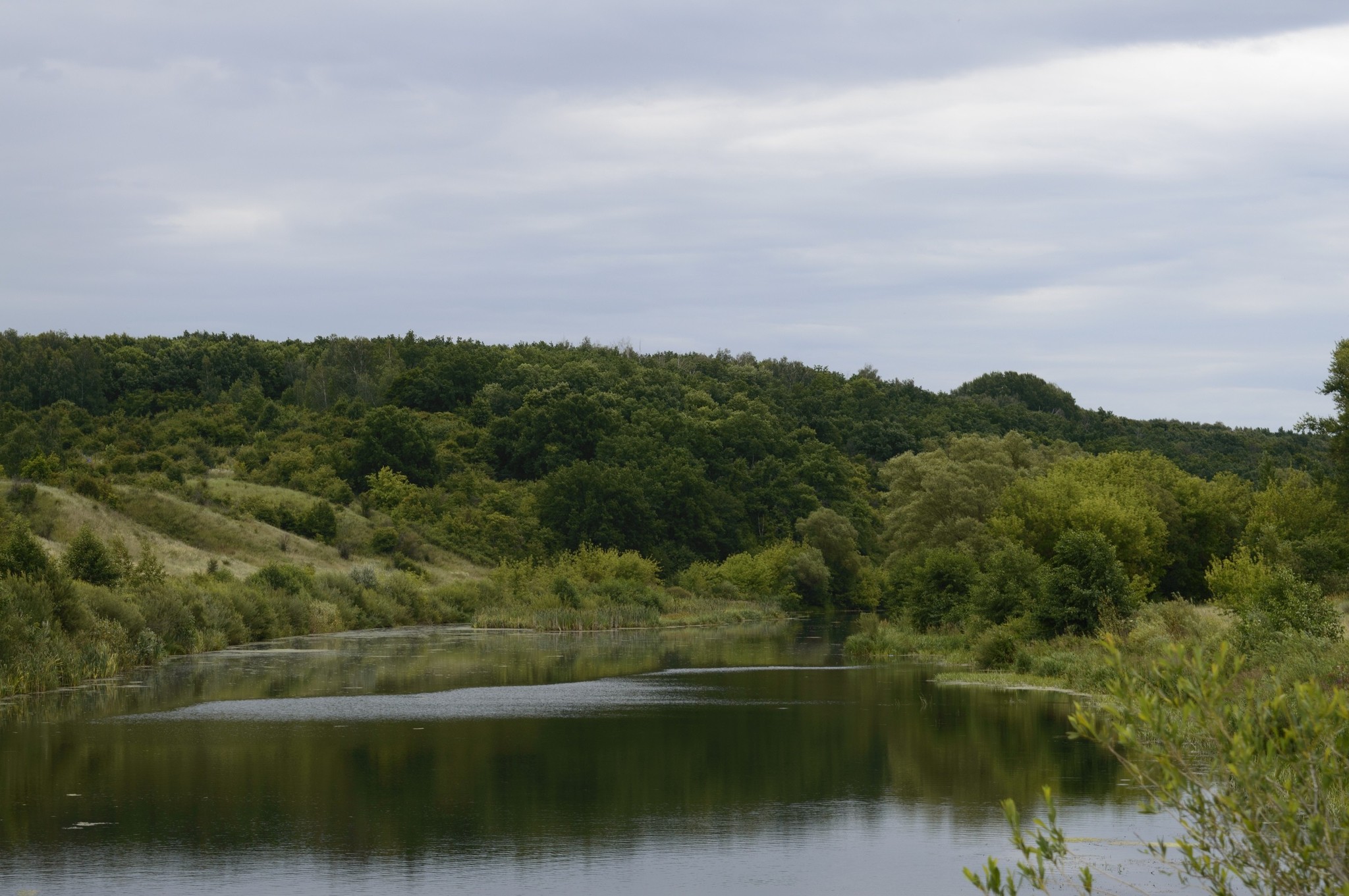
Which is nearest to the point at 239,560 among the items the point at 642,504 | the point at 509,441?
the point at 642,504

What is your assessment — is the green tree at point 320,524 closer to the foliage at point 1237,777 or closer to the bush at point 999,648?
the bush at point 999,648

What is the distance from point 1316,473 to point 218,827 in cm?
5393

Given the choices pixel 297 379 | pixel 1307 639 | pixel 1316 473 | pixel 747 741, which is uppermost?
pixel 297 379

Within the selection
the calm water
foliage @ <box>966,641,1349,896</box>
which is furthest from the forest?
foliage @ <box>966,641,1349,896</box>

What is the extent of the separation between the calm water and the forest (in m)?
6.52

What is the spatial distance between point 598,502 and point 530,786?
243ft

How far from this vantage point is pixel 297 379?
12012 cm

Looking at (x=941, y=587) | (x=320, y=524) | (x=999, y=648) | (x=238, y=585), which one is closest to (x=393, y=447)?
(x=320, y=524)

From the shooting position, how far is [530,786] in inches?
813

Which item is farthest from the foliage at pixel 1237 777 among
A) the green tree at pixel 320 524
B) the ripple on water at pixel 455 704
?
the green tree at pixel 320 524

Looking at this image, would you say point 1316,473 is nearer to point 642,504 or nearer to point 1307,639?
point 1307,639

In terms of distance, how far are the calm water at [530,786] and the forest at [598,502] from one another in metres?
6.52

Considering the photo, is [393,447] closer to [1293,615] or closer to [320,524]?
[320,524]

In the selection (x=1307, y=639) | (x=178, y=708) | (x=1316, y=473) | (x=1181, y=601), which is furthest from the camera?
(x=1316, y=473)
